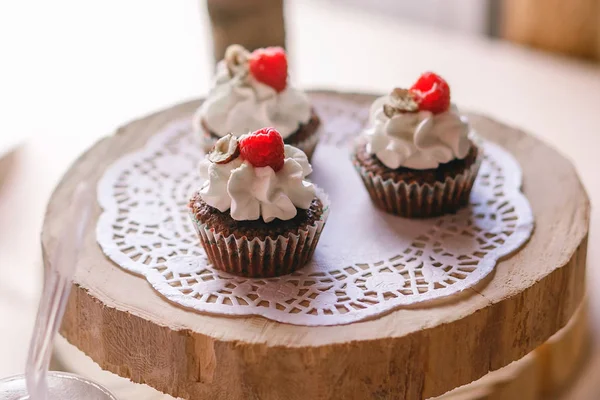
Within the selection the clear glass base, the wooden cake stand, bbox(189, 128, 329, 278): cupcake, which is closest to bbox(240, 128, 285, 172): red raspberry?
bbox(189, 128, 329, 278): cupcake

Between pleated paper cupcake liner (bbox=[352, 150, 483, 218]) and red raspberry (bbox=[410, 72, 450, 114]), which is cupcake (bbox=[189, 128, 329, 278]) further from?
red raspberry (bbox=[410, 72, 450, 114])

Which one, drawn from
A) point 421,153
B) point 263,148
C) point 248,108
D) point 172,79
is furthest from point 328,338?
point 172,79

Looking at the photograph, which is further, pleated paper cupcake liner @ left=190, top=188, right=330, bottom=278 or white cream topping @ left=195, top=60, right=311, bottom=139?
white cream topping @ left=195, top=60, right=311, bottom=139

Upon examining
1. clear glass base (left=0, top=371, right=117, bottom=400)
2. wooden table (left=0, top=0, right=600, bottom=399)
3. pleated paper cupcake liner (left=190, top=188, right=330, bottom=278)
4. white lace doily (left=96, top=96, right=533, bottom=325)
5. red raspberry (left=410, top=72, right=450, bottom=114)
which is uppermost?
red raspberry (left=410, top=72, right=450, bottom=114)

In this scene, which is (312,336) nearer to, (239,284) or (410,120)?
(239,284)

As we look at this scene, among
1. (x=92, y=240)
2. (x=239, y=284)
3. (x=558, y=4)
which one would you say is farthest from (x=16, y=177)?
(x=558, y=4)

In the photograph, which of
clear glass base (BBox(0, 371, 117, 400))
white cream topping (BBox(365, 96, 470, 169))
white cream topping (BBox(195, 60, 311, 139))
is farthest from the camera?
white cream topping (BBox(195, 60, 311, 139))
